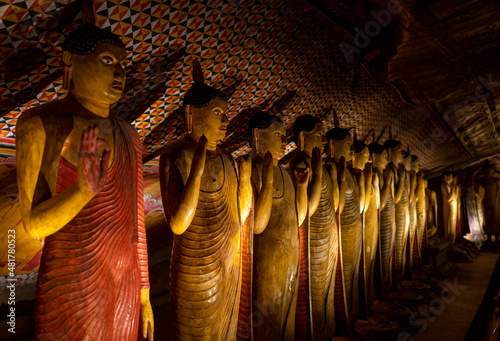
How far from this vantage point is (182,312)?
240 cm

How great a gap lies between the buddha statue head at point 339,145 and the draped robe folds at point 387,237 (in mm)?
1363

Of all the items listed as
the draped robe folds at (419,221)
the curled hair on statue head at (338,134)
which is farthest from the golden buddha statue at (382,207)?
the draped robe folds at (419,221)

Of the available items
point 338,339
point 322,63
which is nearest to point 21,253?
point 338,339

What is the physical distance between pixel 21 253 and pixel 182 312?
2.53m

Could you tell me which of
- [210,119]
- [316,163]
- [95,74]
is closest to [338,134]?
[316,163]

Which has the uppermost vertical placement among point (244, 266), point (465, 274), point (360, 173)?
point (360, 173)

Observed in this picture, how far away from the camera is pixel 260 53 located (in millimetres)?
4270

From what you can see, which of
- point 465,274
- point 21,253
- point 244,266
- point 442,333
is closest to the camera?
point 244,266

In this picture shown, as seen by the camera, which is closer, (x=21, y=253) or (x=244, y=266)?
(x=244, y=266)

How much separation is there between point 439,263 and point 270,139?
6.28m

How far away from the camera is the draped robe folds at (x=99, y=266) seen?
167 cm

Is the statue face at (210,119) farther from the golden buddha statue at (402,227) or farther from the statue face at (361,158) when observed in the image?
the golden buddha statue at (402,227)

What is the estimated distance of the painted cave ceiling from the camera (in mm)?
2766

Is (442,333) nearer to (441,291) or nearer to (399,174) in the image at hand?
(441,291)
